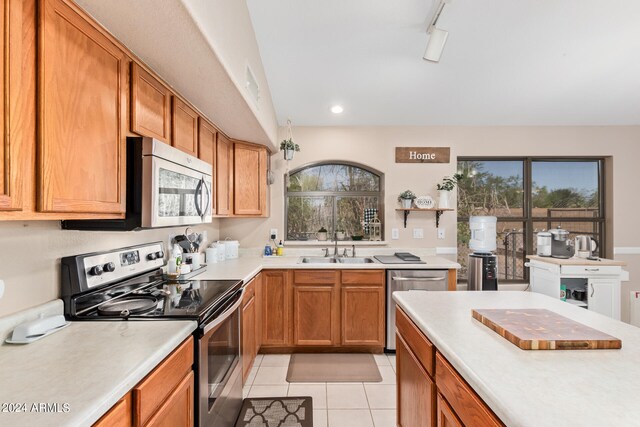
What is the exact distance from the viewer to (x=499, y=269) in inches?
148

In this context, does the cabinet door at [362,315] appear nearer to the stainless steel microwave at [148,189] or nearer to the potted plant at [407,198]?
the potted plant at [407,198]

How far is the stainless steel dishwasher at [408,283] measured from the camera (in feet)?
9.71

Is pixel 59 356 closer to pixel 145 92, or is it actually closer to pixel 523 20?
pixel 145 92

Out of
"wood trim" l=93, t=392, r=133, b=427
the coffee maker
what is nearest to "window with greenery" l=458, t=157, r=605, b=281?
the coffee maker

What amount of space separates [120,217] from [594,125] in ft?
15.7

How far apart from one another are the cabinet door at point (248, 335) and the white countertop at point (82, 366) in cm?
102

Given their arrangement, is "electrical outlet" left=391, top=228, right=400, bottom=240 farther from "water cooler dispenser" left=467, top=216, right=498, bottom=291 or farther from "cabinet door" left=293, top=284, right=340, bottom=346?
"cabinet door" left=293, top=284, right=340, bottom=346

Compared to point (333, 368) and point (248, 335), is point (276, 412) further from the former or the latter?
point (333, 368)

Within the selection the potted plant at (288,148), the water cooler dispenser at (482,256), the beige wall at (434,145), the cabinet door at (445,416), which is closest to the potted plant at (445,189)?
the beige wall at (434,145)

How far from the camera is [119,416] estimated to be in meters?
0.89

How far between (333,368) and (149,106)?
2.45 metres

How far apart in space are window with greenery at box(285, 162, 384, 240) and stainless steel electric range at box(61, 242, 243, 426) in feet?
5.70

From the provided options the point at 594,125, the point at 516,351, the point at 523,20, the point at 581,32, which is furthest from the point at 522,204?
the point at 516,351

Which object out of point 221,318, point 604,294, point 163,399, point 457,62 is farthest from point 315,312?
point 604,294
